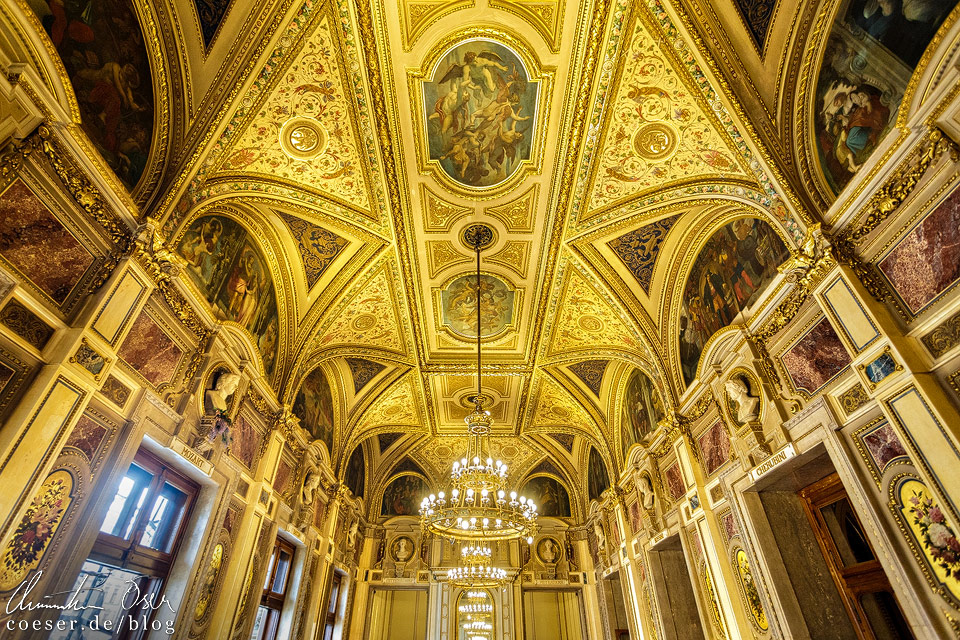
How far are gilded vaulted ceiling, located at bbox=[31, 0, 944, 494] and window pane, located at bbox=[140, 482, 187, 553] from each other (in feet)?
8.14

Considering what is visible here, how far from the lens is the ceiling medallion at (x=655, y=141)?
7.18 meters

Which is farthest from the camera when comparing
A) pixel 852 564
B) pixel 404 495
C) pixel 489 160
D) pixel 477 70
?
pixel 404 495

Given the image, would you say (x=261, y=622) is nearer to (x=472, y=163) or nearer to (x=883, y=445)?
(x=472, y=163)

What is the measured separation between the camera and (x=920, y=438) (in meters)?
4.28

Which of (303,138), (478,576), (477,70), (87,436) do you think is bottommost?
(478,576)

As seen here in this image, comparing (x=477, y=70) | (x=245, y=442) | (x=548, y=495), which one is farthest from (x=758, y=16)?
(x=548, y=495)

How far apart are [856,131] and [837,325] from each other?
2.11 m

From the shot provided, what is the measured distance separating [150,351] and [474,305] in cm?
656

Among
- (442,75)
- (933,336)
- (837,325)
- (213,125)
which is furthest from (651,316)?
(213,125)

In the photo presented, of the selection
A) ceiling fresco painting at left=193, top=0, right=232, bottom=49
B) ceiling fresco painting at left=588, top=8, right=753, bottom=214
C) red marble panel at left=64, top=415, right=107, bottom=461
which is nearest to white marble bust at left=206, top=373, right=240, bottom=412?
red marble panel at left=64, top=415, right=107, bottom=461

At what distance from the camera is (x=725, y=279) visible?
7.84 meters

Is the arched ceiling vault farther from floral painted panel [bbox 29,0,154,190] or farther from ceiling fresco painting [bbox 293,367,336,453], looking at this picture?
ceiling fresco painting [bbox 293,367,336,453]

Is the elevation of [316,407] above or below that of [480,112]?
below

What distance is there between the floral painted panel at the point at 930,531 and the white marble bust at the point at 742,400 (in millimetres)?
2266
